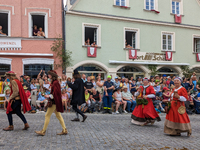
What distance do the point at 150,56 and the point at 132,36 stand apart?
2291 millimetres

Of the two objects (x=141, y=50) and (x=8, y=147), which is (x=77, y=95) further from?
(x=141, y=50)

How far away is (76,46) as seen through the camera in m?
18.2

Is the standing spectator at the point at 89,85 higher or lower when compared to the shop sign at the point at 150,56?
lower

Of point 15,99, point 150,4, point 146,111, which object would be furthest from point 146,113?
point 150,4

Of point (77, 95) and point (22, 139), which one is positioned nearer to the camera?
point (22, 139)

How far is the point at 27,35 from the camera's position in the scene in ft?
56.4

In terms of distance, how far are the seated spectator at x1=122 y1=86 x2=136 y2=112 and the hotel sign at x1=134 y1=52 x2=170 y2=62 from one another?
6.74m

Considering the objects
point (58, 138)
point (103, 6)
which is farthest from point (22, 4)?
point (58, 138)

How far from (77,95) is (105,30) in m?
10.8

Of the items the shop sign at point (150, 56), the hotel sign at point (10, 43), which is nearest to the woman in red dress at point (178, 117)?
the hotel sign at point (10, 43)

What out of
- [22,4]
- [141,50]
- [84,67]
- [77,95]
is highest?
[22,4]

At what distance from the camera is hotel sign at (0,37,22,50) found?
1666cm

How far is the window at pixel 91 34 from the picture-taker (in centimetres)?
1883

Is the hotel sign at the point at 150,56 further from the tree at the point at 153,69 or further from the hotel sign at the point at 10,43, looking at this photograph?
the hotel sign at the point at 10,43
